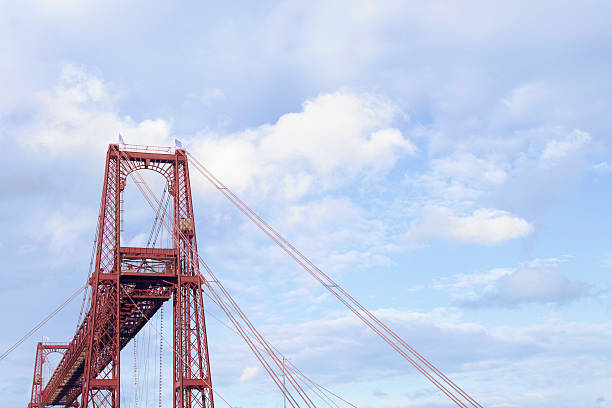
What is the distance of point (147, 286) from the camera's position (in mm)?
56594

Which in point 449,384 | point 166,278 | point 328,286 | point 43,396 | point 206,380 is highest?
point 43,396

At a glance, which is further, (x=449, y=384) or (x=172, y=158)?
(x=172, y=158)

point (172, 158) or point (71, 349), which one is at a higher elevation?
point (172, 158)

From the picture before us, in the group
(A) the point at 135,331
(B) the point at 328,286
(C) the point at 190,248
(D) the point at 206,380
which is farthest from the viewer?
(A) the point at 135,331

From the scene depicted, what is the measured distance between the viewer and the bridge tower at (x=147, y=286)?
170ft

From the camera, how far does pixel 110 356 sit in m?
58.1

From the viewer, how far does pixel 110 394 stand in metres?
54.3

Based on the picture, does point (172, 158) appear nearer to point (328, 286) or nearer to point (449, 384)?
point (328, 286)

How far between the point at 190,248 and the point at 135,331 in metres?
15.6

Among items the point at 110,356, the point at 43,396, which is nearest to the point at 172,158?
the point at 110,356

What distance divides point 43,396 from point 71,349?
39365mm

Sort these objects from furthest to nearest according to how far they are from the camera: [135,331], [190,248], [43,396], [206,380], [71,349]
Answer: [43,396], [71,349], [135,331], [190,248], [206,380]

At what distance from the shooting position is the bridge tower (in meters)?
51.9

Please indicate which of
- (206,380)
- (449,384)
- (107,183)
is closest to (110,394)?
(206,380)
